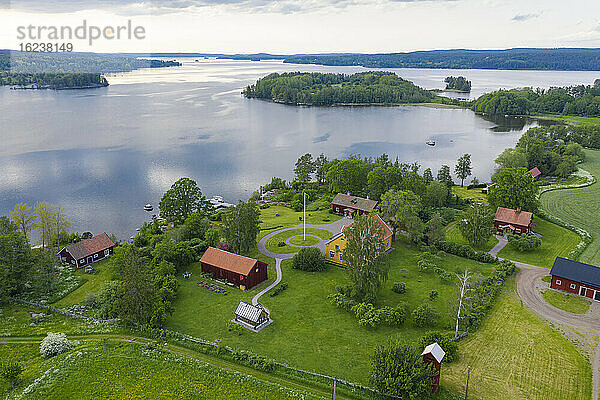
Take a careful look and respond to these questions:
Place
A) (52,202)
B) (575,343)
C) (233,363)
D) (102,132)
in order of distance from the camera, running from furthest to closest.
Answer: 1. (102,132)
2. (52,202)
3. (575,343)
4. (233,363)

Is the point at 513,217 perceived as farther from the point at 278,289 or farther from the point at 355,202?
the point at 278,289

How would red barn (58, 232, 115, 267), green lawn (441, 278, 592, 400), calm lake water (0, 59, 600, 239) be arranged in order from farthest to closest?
A: calm lake water (0, 59, 600, 239) → red barn (58, 232, 115, 267) → green lawn (441, 278, 592, 400)

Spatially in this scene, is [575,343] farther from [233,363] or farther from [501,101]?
[501,101]

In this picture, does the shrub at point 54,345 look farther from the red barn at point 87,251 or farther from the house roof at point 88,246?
the house roof at point 88,246

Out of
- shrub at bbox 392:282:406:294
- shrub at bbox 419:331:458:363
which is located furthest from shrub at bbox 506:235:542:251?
shrub at bbox 419:331:458:363

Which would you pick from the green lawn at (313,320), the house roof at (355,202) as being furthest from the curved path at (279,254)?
the house roof at (355,202)

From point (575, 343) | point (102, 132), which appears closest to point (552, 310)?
point (575, 343)

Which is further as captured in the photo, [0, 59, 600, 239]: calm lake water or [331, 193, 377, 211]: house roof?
[0, 59, 600, 239]: calm lake water

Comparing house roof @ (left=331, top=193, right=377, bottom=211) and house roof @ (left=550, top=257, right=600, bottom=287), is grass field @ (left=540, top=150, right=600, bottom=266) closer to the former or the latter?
house roof @ (left=550, top=257, right=600, bottom=287)
